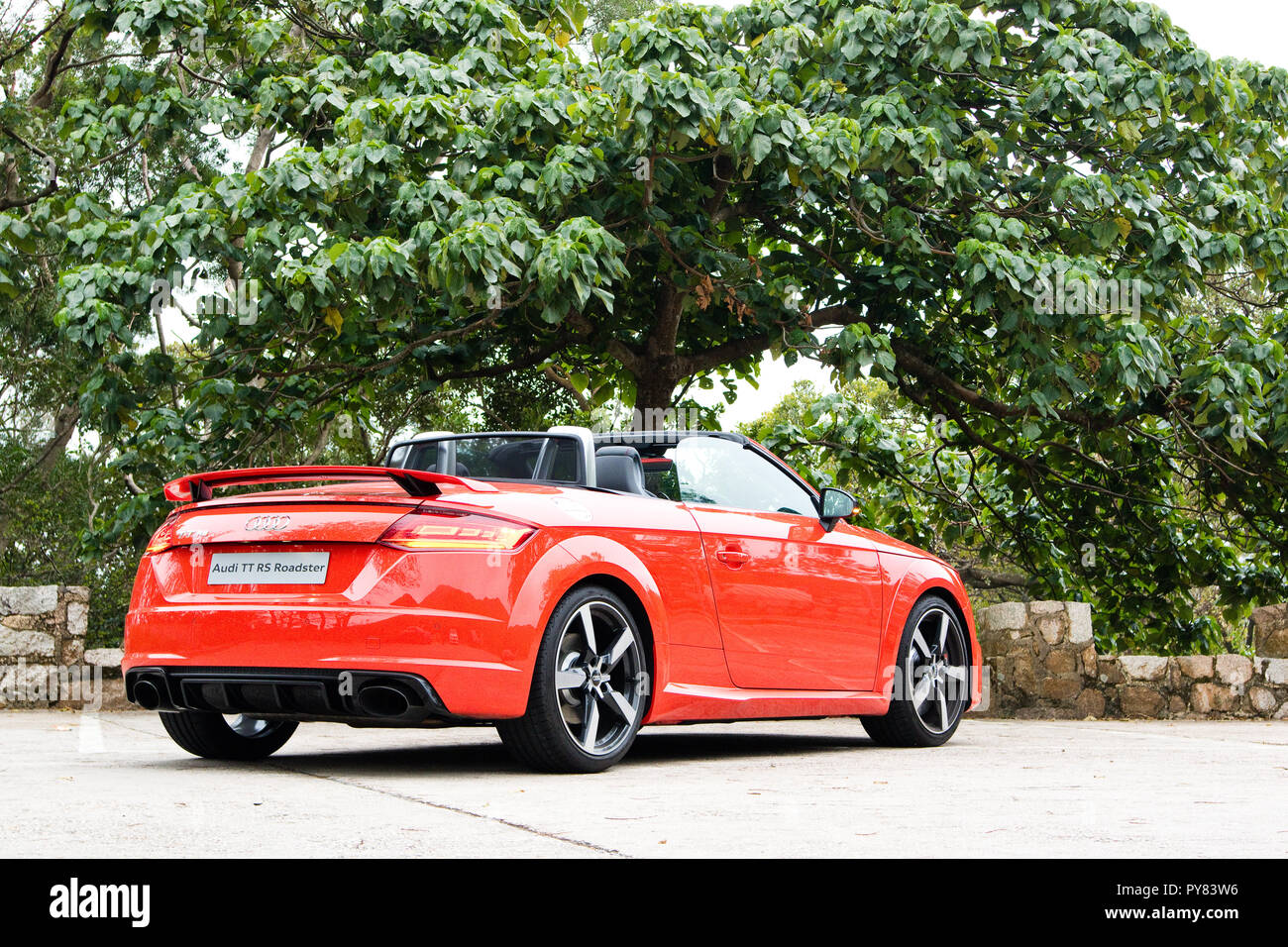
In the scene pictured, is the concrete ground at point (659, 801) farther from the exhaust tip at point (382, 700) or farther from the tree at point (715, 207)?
the tree at point (715, 207)

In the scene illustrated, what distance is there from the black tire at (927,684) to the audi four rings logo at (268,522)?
3.70m

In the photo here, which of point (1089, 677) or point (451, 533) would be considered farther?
point (1089, 677)

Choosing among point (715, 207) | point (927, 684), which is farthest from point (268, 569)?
point (715, 207)

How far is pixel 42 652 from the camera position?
12688 mm

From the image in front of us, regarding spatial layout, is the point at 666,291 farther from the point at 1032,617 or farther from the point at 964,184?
the point at 1032,617

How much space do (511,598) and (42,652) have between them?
830cm

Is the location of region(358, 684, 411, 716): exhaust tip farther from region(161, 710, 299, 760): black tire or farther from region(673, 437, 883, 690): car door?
region(673, 437, 883, 690): car door

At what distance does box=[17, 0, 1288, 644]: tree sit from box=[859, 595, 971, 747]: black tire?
258 centimetres

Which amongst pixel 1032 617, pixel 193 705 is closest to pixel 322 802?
pixel 193 705

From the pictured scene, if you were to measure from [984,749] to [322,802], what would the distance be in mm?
4557

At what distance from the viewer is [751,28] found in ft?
39.1

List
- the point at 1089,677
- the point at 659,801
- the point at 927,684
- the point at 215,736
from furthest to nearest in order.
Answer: the point at 1089,677 → the point at 927,684 → the point at 215,736 → the point at 659,801

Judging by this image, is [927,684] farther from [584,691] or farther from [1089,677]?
[1089,677]
